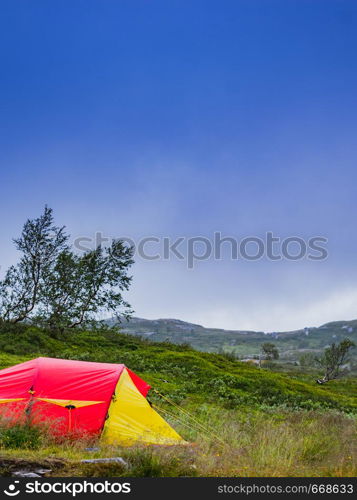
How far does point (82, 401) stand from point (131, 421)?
151 centimetres

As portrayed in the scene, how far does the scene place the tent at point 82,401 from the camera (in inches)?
489

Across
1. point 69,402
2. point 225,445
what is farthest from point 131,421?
point 225,445

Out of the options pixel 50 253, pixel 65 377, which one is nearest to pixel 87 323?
pixel 50 253

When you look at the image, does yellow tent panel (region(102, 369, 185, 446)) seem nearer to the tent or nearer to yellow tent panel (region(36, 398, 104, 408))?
the tent

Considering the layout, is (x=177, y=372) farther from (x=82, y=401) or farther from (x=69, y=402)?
(x=69, y=402)

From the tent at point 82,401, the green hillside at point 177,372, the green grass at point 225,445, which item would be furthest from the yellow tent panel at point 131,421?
the green hillside at point 177,372

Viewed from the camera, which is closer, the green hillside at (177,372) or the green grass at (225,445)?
the green grass at (225,445)

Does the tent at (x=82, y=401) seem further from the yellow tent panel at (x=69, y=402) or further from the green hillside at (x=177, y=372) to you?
the green hillside at (x=177, y=372)

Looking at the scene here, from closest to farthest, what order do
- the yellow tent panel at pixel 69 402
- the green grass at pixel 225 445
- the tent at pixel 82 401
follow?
the green grass at pixel 225 445
the tent at pixel 82 401
the yellow tent panel at pixel 69 402

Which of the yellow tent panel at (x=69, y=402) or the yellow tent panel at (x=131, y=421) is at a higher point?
the yellow tent panel at (x=69, y=402)

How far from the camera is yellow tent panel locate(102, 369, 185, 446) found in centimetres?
1250

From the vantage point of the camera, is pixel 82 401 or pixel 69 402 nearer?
pixel 69 402

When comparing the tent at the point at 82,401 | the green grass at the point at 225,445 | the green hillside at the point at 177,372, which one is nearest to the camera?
the green grass at the point at 225,445

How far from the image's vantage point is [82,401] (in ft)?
42.4
